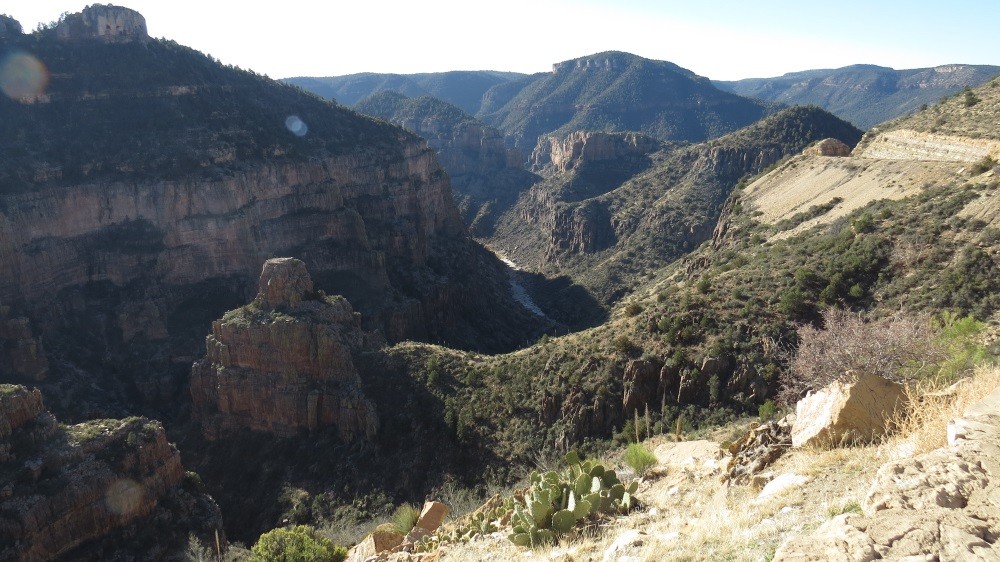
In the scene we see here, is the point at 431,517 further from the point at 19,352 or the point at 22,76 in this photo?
the point at 22,76

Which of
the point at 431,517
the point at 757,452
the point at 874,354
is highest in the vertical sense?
the point at 874,354

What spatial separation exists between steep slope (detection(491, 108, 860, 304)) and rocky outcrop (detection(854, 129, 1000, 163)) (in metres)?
28.6

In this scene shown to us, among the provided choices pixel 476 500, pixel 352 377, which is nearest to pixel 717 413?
pixel 476 500

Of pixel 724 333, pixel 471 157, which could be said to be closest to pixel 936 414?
pixel 724 333

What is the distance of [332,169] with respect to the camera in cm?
7956

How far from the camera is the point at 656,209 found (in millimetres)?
99875

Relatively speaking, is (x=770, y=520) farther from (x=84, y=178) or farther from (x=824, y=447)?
(x=84, y=178)

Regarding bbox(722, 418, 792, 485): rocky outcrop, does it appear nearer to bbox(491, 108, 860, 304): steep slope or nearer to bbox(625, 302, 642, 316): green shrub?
bbox(625, 302, 642, 316): green shrub

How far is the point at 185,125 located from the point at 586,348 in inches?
2283

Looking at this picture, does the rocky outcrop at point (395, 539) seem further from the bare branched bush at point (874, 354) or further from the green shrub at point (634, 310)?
the green shrub at point (634, 310)

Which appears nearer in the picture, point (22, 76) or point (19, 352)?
point (19, 352)

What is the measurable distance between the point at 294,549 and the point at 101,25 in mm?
82161

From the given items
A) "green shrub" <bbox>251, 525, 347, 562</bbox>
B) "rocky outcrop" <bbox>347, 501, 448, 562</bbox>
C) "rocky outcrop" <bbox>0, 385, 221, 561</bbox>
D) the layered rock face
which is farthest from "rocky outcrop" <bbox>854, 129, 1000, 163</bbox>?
"rocky outcrop" <bbox>0, 385, 221, 561</bbox>

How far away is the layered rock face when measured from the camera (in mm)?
39125
